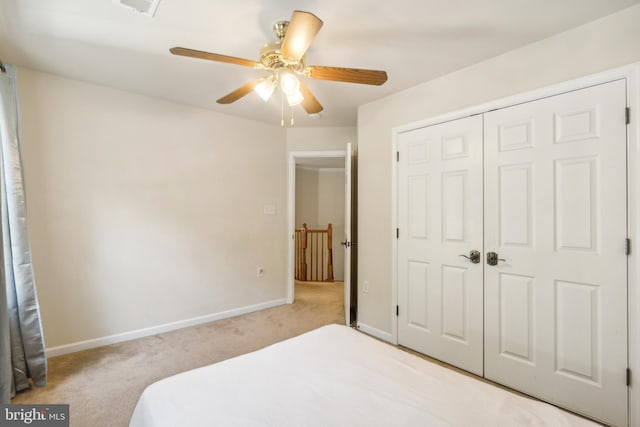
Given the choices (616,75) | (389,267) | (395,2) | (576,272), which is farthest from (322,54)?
(576,272)

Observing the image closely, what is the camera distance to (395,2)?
5.37 feet

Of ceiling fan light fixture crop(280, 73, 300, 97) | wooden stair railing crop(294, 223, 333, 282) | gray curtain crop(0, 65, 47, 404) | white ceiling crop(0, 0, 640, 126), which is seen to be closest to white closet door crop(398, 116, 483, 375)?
white ceiling crop(0, 0, 640, 126)

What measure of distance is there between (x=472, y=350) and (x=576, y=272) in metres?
0.95

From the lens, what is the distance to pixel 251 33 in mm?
1912

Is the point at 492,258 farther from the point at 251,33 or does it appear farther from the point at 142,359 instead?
the point at 142,359

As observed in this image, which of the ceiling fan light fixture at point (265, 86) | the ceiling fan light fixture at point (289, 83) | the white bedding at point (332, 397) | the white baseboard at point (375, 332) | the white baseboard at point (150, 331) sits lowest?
the white baseboard at point (375, 332)

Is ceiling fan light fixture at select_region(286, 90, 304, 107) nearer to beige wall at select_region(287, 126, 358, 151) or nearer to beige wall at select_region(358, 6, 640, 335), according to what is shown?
beige wall at select_region(358, 6, 640, 335)

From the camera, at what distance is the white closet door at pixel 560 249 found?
1724 mm

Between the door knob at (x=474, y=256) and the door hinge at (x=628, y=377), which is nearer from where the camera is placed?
the door hinge at (x=628, y=377)

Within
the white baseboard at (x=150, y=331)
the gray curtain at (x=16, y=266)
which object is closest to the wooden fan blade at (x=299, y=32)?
the gray curtain at (x=16, y=266)

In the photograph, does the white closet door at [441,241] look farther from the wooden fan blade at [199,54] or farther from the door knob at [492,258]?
the wooden fan blade at [199,54]

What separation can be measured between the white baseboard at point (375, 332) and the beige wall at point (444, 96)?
0.09 ft

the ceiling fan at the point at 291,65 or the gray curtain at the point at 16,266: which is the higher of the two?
the ceiling fan at the point at 291,65

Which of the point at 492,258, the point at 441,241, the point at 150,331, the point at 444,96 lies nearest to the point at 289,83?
the point at 444,96
